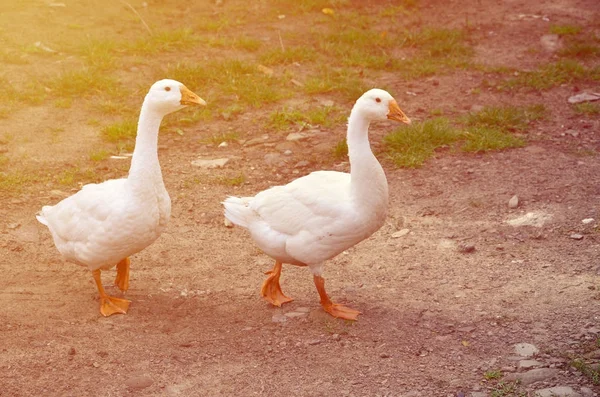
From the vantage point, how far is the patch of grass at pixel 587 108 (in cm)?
976

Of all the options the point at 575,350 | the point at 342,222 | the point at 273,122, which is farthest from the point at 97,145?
the point at 575,350

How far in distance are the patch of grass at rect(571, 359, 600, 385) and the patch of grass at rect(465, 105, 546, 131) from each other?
458cm

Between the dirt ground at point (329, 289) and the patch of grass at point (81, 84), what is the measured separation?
722 mm

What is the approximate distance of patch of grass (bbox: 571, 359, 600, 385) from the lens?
16.7 feet

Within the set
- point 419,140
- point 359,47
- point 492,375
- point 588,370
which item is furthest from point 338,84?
point 588,370

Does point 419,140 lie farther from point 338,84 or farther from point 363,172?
point 363,172

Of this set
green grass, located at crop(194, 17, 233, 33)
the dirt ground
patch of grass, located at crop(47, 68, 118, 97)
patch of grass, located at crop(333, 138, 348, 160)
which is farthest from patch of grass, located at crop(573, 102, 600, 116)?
patch of grass, located at crop(47, 68, 118, 97)

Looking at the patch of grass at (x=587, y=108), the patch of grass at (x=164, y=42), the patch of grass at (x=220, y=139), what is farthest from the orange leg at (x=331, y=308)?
the patch of grass at (x=164, y=42)

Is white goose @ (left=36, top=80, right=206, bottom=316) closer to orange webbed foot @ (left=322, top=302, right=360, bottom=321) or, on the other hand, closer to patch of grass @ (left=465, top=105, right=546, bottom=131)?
orange webbed foot @ (left=322, top=302, right=360, bottom=321)

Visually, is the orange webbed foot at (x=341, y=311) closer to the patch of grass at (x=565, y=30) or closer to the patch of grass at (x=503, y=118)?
the patch of grass at (x=503, y=118)

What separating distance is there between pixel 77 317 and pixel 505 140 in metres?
5.16

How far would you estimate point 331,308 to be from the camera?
6.09 meters

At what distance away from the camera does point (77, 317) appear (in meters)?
6.12

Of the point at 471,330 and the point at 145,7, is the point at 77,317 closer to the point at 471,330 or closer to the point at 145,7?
the point at 471,330
